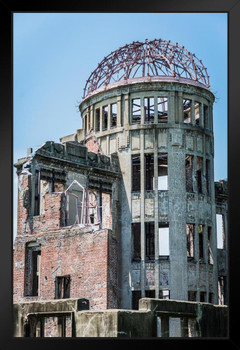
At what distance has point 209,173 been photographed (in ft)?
95.6

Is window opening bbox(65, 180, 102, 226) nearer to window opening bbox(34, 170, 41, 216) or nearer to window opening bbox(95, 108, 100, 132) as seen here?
window opening bbox(34, 170, 41, 216)

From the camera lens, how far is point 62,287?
2400 cm

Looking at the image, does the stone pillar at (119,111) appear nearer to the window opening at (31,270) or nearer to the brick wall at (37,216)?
the brick wall at (37,216)

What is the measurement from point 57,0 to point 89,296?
20.7 m

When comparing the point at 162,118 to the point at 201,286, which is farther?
the point at 162,118

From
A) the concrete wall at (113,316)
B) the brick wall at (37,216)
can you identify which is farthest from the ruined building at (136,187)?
the concrete wall at (113,316)

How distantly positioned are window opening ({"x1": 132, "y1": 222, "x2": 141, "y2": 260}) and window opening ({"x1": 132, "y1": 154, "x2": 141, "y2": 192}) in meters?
1.74

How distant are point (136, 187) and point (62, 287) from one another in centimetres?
702

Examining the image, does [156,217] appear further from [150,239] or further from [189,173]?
[189,173]

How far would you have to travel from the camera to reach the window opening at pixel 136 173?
28.9 meters

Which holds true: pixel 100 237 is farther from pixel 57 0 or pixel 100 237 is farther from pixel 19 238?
pixel 57 0

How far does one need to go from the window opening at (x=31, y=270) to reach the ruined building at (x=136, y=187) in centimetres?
4
